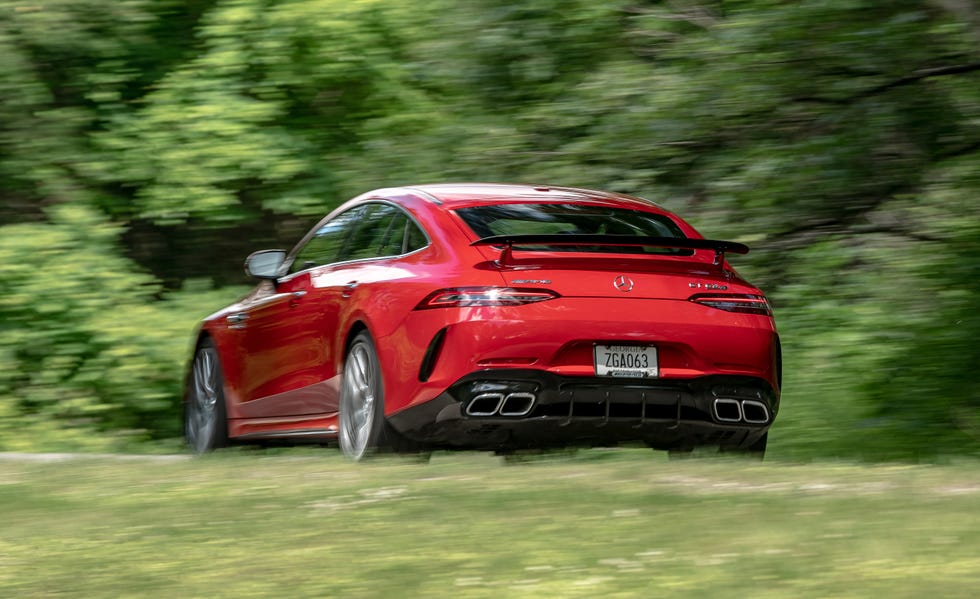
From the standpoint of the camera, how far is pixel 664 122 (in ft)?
44.1

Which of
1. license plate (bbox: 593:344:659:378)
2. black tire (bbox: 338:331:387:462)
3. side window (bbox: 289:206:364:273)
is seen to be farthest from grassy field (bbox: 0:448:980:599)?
side window (bbox: 289:206:364:273)

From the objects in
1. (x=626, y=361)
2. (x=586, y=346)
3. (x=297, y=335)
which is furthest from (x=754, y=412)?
(x=297, y=335)

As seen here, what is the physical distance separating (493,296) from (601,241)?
1.98ft

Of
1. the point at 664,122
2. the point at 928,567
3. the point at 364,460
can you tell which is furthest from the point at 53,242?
the point at 928,567

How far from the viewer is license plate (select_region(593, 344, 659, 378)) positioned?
747 cm

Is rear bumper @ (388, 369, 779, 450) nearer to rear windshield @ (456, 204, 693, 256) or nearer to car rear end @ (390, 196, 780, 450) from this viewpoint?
car rear end @ (390, 196, 780, 450)

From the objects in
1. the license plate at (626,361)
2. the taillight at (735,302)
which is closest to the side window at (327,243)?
the license plate at (626,361)

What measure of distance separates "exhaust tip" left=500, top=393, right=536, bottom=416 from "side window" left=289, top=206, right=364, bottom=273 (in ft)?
6.10

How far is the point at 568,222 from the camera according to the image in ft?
26.7

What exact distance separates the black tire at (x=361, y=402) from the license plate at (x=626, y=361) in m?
1.06

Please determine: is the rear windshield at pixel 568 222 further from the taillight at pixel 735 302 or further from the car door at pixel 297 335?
the car door at pixel 297 335

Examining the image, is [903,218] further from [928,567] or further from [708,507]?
[928,567]

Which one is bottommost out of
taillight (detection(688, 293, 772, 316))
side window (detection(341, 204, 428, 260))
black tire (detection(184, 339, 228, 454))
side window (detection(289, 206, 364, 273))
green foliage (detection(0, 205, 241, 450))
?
green foliage (detection(0, 205, 241, 450))

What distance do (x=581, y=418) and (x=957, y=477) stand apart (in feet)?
5.87
